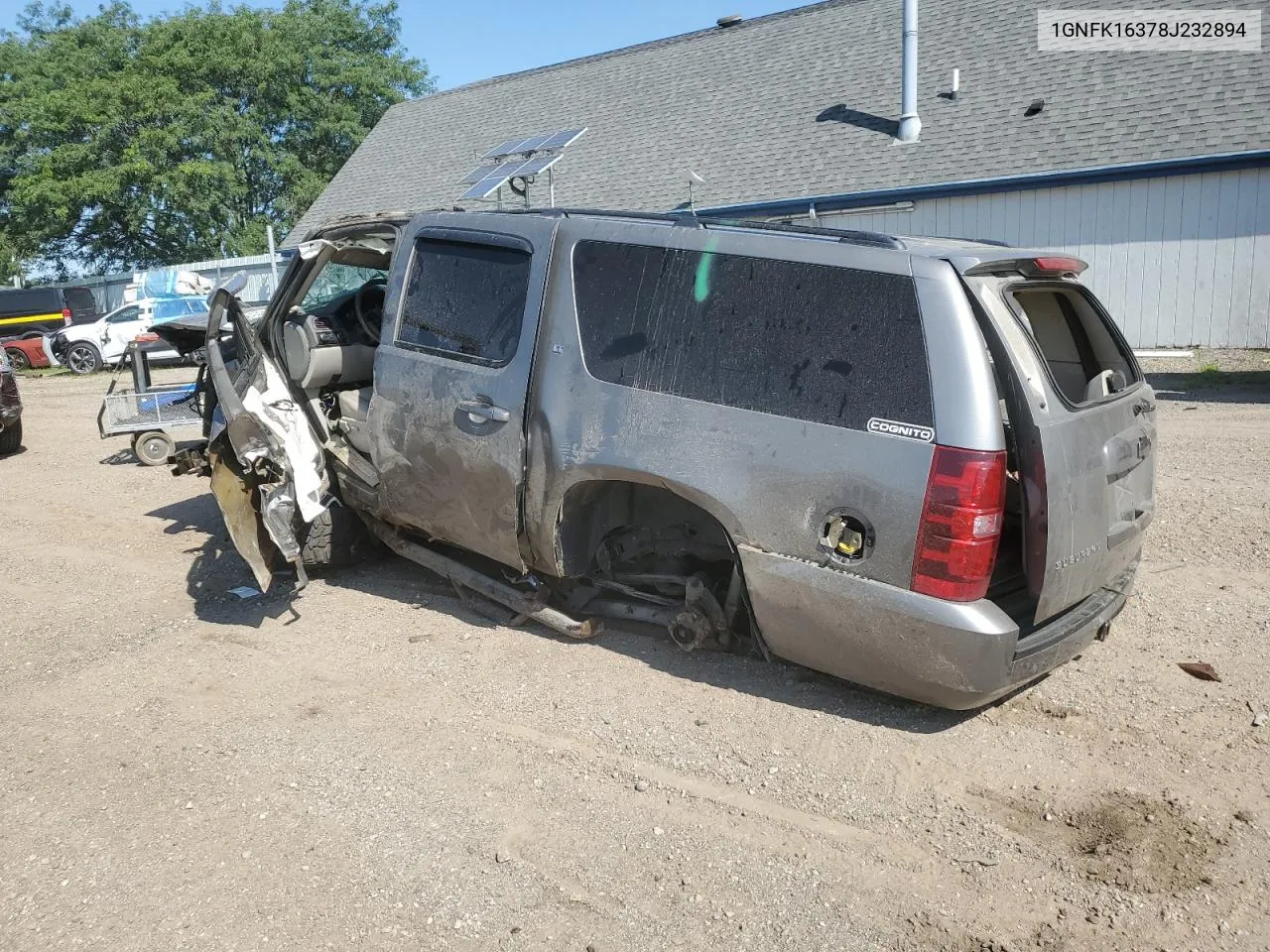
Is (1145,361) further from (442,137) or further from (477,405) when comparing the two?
(442,137)

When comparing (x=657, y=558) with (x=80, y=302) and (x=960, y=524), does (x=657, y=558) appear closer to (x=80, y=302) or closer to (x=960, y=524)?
(x=960, y=524)

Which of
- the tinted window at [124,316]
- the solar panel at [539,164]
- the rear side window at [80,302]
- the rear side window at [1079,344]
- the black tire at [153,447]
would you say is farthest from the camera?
the rear side window at [80,302]

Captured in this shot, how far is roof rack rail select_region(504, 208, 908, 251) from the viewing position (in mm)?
4074

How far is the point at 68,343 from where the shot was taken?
77.8 ft

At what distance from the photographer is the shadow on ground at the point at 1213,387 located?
1205cm

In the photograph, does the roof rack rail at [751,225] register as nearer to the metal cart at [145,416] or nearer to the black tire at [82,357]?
the metal cart at [145,416]

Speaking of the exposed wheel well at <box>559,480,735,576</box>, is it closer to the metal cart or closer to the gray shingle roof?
the metal cart

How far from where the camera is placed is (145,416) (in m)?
10.2

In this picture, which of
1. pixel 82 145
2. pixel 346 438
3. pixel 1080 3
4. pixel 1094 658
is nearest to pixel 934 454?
pixel 1094 658

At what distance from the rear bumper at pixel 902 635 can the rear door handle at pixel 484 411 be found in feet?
4.42

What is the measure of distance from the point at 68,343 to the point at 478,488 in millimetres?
22606

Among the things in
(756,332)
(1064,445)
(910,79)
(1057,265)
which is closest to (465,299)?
(756,332)

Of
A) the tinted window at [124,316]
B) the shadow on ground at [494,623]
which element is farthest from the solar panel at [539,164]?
the tinted window at [124,316]

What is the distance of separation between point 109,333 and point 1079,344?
2375cm
